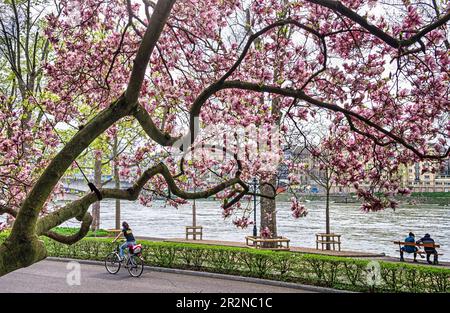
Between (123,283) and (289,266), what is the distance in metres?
5.30

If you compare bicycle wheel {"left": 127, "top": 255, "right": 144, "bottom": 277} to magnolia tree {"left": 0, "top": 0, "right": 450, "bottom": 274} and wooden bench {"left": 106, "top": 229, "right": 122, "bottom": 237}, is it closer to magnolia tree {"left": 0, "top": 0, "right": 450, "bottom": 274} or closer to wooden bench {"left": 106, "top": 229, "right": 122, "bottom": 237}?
magnolia tree {"left": 0, "top": 0, "right": 450, "bottom": 274}

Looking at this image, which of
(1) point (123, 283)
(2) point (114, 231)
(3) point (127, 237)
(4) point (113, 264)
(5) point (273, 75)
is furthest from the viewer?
(2) point (114, 231)

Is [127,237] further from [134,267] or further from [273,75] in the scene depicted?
[273,75]

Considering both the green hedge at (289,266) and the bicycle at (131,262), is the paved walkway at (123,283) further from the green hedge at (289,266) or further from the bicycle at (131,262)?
the green hedge at (289,266)

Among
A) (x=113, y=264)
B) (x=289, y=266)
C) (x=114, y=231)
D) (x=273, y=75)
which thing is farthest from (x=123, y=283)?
(x=114, y=231)

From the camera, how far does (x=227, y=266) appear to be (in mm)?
16141

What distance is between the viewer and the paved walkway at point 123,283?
1333 cm

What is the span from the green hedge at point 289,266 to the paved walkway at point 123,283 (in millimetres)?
712

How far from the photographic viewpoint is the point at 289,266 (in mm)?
14922

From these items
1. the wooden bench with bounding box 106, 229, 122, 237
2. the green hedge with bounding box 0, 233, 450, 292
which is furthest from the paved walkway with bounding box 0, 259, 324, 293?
the wooden bench with bounding box 106, 229, 122, 237

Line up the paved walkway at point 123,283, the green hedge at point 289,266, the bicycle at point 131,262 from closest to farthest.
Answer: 1. the green hedge at point 289,266
2. the paved walkway at point 123,283
3. the bicycle at point 131,262

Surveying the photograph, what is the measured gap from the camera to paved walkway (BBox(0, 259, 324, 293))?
13328 mm

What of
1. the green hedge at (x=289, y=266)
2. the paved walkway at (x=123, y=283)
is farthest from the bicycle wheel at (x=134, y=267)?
the green hedge at (x=289, y=266)
